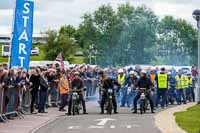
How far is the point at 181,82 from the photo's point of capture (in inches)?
1357

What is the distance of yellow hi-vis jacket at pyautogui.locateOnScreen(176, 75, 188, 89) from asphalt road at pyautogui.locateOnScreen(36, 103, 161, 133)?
799 centimetres

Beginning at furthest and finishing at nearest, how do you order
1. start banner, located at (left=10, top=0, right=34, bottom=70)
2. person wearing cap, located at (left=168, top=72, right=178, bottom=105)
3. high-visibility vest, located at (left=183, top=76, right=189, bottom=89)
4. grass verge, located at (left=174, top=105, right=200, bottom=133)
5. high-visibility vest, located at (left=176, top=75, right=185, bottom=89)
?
high-visibility vest, located at (left=183, top=76, right=189, bottom=89) → high-visibility vest, located at (left=176, top=75, right=185, bottom=89) → person wearing cap, located at (left=168, top=72, right=178, bottom=105) → start banner, located at (left=10, top=0, right=34, bottom=70) → grass verge, located at (left=174, top=105, right=200, bottom=133)

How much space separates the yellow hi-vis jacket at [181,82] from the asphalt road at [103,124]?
7992mm

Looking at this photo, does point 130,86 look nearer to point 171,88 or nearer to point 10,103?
point 171,88

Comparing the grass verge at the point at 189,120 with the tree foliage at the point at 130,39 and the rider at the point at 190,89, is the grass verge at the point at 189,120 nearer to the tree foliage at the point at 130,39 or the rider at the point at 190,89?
the rider at the point at 190,89

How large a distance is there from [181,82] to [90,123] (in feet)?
43.7

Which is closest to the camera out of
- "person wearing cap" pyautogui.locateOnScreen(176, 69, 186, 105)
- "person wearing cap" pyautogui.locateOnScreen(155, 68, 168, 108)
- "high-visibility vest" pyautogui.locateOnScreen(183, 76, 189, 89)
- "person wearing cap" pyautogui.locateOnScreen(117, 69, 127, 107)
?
"person wearing cap" pyautogui.locateOnScreen(155, 68, 168, 108)

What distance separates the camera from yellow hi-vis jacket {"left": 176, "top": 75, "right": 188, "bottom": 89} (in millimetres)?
34094

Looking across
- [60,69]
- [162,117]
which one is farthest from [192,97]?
[162,117]

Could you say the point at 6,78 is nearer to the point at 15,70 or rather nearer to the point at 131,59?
the point at 15,70

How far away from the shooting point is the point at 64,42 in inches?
3984

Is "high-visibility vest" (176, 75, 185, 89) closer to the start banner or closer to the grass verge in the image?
the grass verge

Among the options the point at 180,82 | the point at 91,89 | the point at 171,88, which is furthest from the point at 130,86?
the point at 91,89

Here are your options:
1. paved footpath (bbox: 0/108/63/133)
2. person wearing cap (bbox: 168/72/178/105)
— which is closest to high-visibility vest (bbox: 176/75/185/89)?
person wearing cap (bbox: 168/72/178/105)
